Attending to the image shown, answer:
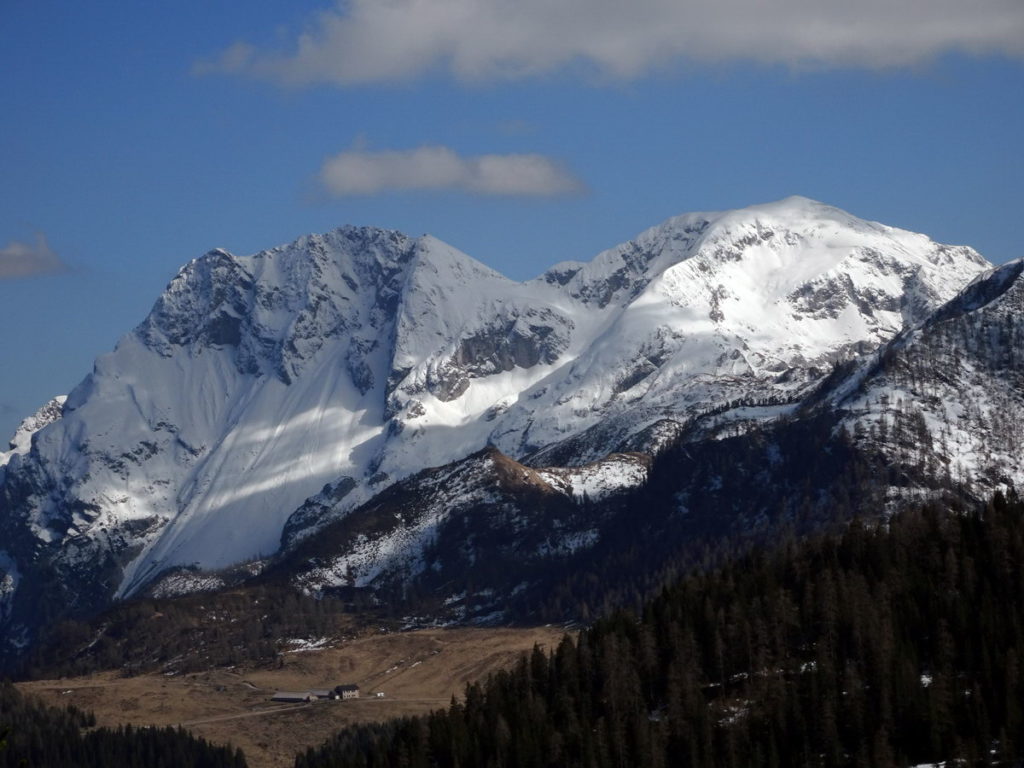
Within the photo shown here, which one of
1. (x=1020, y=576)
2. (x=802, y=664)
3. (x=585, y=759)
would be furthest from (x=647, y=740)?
(x=1020, y=576)

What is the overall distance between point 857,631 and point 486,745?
39967 millimetres

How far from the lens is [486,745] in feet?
643

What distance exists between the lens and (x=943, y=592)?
198 meters

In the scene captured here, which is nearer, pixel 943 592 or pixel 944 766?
pixel 944 766

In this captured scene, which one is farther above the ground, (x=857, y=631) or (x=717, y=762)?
(x=857, y=631)

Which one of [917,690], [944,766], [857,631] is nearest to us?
[944,766]

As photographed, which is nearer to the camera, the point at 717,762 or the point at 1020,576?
the point at 717,762

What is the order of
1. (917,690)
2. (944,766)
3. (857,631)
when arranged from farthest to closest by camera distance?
1. (857,631)
2. (917,690)
3. (944,766)

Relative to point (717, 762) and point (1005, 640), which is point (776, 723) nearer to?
point (717, 762)

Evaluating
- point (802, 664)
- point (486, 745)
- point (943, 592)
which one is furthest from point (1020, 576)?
point (486, 745)

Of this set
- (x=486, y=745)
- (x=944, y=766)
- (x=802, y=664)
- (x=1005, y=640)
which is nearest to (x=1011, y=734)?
(x=944, y=766)

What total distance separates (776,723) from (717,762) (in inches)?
272

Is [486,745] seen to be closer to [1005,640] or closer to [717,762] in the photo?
[717,762]

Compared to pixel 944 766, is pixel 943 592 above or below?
above
